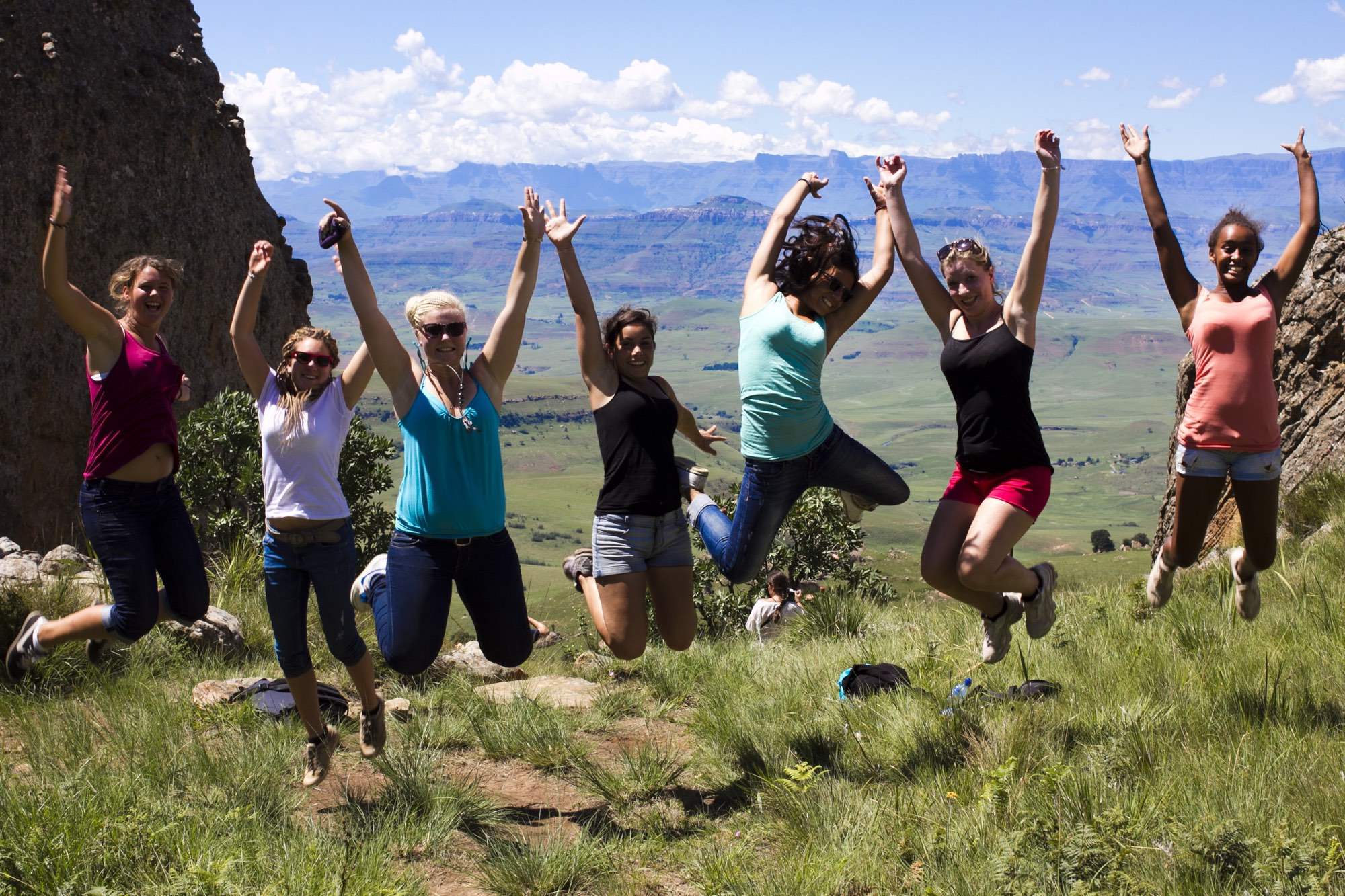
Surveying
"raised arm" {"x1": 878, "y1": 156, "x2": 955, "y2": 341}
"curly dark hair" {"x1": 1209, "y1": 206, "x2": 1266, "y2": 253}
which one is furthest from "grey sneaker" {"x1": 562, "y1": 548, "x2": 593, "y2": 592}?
"curly dark hair" {"x1": 1209, "y1": 206, "x2": 1266, "y2": 253}

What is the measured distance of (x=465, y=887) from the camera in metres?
4.46

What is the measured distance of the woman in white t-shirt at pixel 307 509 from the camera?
508 cm

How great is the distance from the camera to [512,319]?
5453 mm

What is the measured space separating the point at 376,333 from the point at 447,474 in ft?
2.40

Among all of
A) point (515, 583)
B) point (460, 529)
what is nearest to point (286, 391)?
point (460, 529)

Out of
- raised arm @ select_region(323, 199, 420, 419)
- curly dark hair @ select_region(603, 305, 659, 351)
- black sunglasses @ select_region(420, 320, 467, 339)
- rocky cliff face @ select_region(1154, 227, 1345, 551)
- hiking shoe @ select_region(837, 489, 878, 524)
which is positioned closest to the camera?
raised arm @ select_region(323, 199, 420, 419)

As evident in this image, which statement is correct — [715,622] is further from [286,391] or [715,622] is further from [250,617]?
[286,391]

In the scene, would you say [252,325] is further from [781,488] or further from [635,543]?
[781,488]

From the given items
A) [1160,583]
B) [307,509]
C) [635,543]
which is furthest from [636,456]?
[1160,583]

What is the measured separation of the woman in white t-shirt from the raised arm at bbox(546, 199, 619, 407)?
1.13m

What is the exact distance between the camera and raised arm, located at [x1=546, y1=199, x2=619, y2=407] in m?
5.66

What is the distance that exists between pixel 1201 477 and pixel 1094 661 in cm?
120

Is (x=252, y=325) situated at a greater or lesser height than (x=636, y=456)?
greater

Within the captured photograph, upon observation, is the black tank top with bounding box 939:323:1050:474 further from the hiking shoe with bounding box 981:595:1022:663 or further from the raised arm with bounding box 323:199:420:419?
the raised arm with bounding box 323:199:420:419
